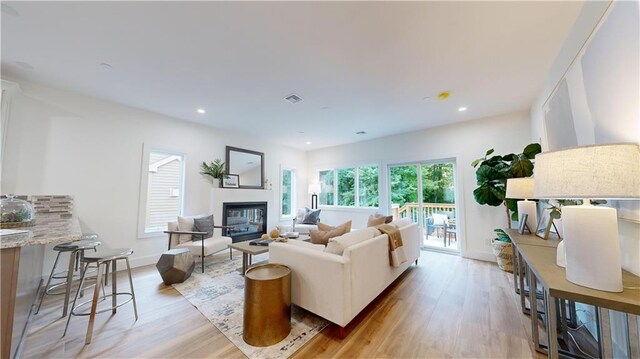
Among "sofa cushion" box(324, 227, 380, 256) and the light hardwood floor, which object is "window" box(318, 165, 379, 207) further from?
"sofa cushion" box(324, 227, 380, 256)

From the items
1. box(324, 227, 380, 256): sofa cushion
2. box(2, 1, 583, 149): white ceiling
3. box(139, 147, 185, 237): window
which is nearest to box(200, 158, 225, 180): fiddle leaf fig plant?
box(139, 147, 185, 237): window

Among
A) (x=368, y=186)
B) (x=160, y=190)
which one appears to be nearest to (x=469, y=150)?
(x=368, y=186)

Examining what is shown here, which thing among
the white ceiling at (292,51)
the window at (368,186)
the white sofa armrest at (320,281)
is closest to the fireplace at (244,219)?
the white ceiling at (292,51)

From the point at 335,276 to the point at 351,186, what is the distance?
14.5 ft

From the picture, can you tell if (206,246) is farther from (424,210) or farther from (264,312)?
(424,210)

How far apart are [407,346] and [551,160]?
1667 mm

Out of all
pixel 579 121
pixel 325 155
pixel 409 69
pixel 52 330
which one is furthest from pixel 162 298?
pixel 325 155

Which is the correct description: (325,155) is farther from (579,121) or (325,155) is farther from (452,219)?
(579,121)

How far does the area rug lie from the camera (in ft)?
5.76

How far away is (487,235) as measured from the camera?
13.2 feet

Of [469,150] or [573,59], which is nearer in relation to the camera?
[573,59]

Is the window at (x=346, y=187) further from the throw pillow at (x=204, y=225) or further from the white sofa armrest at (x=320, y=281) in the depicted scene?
the white sofa armrest at (x=320, y=281)

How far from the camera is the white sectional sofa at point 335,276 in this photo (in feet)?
6.13

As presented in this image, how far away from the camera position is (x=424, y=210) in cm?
494
